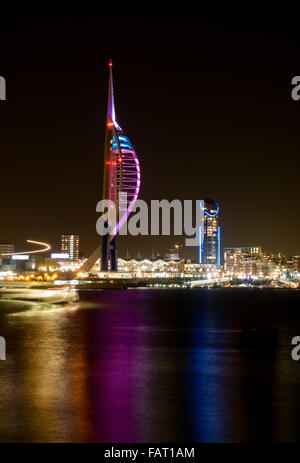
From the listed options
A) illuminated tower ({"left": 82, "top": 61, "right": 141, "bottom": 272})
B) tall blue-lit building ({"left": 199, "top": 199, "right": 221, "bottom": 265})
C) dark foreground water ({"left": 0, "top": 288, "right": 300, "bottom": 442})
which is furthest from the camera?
tall blue-lit building ({"left": 199, "top": 199, "right": 221, "bottom": 265})

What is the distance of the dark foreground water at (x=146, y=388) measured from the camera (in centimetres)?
823

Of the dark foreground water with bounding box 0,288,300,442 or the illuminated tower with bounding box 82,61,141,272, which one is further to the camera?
the illuminated tower with bounding box 82,61,141,272

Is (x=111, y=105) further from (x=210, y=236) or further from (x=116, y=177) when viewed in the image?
(x=210, y=236)

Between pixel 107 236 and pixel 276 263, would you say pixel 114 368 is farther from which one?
pixel 276 263

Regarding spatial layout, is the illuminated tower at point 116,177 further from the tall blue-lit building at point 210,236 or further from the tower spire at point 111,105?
the tall blue-lit building at point 210,236

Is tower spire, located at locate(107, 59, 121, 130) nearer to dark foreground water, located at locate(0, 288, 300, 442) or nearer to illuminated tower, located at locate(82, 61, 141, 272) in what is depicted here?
illuminated tower, located at locate(82, 61, 141, 272)

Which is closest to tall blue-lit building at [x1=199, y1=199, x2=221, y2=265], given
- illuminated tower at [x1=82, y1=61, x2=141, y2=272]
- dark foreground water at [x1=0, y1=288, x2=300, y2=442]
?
illuminated tower at [x1=82, y1=61, x2=141, y2=272]

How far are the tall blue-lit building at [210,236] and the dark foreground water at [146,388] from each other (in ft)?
499

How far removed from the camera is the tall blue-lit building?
174250 millimetres

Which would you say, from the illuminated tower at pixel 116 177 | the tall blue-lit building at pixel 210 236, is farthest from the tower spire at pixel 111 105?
the tall blue-lit building at pixel 210 236

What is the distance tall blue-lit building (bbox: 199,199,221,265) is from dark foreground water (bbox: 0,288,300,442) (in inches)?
5985

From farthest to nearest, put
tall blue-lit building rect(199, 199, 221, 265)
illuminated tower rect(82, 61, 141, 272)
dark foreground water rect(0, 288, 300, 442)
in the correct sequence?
tall blue-lit building rect(199, 199, 221, 265), illuminated tower rect(82, 61, 141, 272), dark foreground water rect(0, 288, 300, 442)
